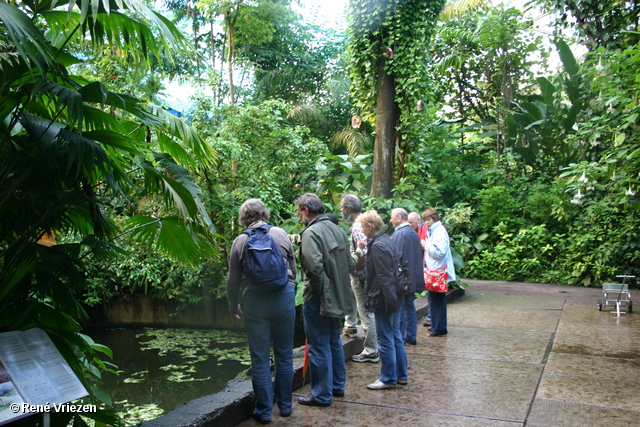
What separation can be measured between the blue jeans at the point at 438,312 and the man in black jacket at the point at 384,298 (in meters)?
1.92

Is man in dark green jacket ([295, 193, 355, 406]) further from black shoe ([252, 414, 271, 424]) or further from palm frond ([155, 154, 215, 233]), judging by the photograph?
palm frond ([155, 154, 215, 233])

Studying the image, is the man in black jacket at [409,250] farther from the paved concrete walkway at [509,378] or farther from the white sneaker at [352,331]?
the paved concrete walkway at [509,378]

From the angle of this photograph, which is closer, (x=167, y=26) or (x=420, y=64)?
(x=167, y=26)

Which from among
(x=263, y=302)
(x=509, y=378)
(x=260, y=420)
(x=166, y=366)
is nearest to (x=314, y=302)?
(x=263, y=302)

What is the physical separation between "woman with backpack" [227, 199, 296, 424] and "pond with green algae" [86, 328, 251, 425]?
277 cm

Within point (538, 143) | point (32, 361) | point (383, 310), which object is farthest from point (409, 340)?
point (538, 143)

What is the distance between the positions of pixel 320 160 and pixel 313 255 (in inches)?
256

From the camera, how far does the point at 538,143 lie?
14484 millimetres

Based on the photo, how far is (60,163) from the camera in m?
3.15

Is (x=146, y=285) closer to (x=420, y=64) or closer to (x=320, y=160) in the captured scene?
(x=320, y=160)

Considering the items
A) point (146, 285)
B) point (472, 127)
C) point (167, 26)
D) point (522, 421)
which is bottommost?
point (522, 421)

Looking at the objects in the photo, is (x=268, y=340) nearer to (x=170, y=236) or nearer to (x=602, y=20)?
(x=170, y=236)

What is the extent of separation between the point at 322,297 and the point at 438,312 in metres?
2.99

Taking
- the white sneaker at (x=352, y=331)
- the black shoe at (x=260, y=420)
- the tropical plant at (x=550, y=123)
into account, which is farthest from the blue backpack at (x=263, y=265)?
the tropical plant at (x=550, y=123)
